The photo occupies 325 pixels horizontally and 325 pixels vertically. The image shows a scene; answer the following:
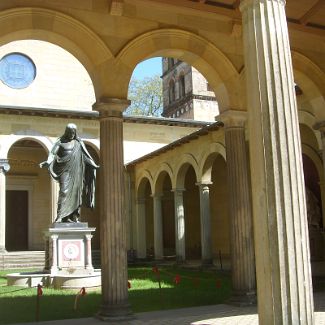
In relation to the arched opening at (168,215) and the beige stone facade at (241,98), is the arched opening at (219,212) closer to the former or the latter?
the arched opening at (168,215)

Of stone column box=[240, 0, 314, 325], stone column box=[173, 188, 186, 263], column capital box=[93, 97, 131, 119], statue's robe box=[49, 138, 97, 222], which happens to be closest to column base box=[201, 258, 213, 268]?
stone column box=[173, 188, 186, 263]

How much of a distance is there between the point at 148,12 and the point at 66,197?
248 inches

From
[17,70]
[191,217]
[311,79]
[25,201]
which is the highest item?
[17,70]

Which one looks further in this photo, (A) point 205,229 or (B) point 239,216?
(A) point 205,229

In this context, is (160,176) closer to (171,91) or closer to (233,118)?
(233,118)

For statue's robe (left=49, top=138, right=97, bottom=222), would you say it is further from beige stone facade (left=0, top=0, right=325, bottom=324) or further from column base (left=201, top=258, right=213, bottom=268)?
column base (left=201, top=258, right=213, bottom=268)

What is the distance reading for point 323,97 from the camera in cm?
973

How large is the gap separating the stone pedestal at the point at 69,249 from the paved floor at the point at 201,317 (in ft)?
17.0

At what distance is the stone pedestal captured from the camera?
13.0 meters

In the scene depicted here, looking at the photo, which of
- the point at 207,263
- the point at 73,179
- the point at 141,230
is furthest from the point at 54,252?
the point at 141,230

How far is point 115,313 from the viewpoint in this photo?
746cm

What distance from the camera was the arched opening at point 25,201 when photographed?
26984 millimetres

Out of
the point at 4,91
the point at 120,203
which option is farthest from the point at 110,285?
the point at 4,91

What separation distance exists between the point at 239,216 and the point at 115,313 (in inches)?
111
